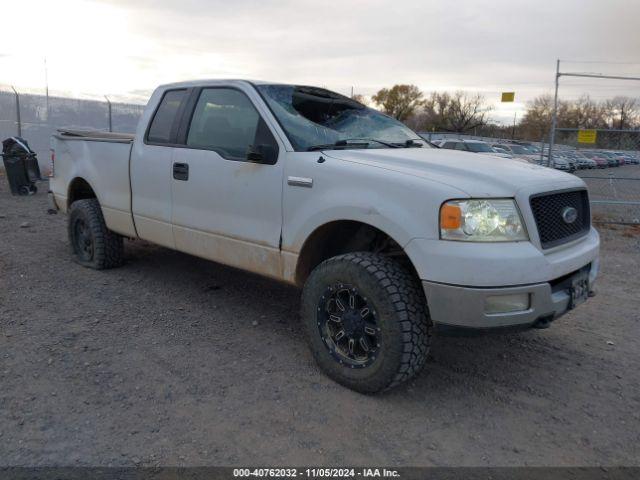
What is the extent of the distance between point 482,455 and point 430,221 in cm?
124

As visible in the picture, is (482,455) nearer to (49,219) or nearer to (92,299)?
(92,299)

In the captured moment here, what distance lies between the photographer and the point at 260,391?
3416mm

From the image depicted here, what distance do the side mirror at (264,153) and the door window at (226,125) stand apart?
0.26 feet

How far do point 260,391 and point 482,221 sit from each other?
168cm

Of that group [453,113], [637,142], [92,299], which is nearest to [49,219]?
[92,299]

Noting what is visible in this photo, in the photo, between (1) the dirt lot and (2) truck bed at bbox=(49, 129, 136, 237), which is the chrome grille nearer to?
(1) the dirt lot

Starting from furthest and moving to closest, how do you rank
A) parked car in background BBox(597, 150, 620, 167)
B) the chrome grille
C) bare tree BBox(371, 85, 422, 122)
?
bare tree BBox(371, 85, 422, 122)
parked car in background BBox(597, 150, 620, 167)
the chrome grille

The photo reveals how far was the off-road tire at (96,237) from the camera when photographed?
5.67 m

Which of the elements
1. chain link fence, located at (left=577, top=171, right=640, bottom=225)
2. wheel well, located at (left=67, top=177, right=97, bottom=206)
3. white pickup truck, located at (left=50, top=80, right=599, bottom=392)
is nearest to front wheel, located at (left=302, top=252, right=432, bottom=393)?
white pickup truck, located at (left=50, top=80, right=599, bottom=392)

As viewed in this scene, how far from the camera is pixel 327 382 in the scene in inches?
140

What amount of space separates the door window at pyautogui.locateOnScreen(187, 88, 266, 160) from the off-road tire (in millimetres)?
1742

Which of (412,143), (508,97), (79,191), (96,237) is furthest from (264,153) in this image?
(508,97)

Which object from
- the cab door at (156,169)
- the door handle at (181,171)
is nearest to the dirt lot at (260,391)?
the cab door at (156,169)

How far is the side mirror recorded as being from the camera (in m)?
3.82
